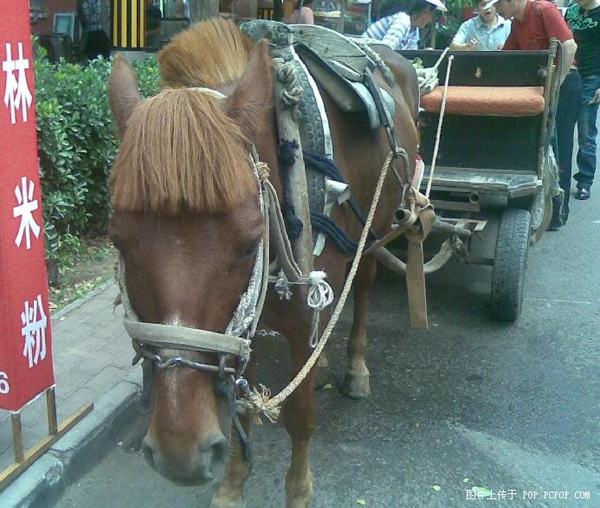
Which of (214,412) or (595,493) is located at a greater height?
(214,412)

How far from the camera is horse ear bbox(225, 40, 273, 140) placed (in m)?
1.86

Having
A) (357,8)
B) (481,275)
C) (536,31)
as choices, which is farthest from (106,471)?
(357,8)

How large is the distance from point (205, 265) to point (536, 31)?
478 cm

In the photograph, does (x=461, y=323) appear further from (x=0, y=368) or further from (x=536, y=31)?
(x=0, y=368)

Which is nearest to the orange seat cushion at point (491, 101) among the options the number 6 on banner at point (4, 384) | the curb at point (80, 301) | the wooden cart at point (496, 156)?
the wooden cart at point (496, 156)

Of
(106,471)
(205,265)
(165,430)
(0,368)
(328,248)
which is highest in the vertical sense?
(205,265)

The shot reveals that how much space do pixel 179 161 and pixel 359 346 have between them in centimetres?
236

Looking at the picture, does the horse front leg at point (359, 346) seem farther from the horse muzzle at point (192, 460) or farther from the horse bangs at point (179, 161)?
the horse bangs at point (179, 161)

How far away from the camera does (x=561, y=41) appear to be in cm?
518

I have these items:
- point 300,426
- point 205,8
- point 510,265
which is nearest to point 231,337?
point 300,426

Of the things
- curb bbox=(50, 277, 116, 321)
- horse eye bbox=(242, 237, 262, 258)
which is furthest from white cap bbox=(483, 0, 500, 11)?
horse eye bbox=(242, 237, 262, 258)

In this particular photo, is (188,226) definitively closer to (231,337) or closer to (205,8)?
(231,337)

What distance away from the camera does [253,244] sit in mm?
1770

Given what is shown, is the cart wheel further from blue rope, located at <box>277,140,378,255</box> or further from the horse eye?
the horse eye
